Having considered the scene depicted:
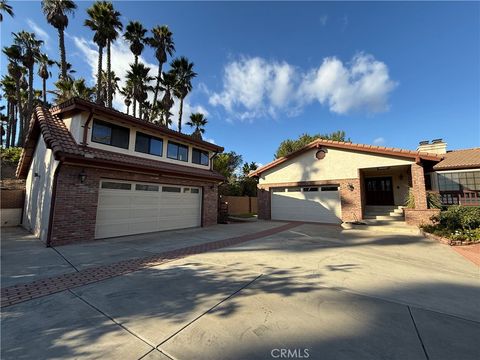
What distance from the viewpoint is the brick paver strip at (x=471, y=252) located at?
637 cm

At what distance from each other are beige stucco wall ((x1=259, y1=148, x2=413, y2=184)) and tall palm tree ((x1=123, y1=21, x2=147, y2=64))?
17.7 metres

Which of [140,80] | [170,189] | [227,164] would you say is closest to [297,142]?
[227,164]

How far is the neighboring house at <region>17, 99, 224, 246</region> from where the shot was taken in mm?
7656

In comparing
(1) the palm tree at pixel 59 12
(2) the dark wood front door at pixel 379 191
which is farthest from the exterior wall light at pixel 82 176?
(2) the dark wood front door at pixel 379 191

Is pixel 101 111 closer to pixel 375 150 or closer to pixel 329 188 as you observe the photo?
pixel 329 188

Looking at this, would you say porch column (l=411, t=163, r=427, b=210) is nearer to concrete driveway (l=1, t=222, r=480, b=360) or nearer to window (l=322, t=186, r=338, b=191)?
window (l=322, t=186, r=338, b=191)

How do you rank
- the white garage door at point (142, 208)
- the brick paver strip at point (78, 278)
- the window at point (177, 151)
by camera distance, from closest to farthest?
the brick paver strip at point (78, 278)
the white garage door at point (142, 208)
the window at point (177, 151)

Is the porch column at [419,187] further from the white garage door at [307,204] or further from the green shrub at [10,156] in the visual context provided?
the green shrub at [10,156]

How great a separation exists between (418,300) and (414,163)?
1121 cm

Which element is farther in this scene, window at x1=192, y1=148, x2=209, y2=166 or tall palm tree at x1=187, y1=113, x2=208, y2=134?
tall palm tree at x1=187, y1=113, x2=208, y2=134

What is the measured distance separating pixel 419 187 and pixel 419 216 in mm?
1595

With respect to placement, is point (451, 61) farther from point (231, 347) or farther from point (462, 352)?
point (231, 347)

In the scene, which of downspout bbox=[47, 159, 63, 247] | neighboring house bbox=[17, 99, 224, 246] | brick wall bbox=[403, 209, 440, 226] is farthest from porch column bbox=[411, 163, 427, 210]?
downspout bbox=[47, 159, 63, 247]

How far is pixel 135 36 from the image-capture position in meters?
21.5
